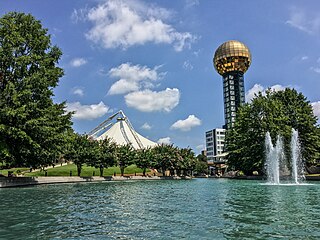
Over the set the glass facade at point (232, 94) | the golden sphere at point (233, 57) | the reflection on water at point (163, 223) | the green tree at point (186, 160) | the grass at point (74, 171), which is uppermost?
the golden sphere at point (233, 57)

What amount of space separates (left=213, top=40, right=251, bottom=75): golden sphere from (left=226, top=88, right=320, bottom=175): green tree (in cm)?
6906

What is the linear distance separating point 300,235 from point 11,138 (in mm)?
28402

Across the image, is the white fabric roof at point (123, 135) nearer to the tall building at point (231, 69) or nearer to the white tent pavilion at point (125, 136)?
the white tent pavilion at point (125, 136)

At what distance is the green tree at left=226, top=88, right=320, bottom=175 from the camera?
5050 centimetres

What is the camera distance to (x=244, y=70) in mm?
130375

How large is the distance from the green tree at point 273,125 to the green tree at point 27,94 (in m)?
31.7

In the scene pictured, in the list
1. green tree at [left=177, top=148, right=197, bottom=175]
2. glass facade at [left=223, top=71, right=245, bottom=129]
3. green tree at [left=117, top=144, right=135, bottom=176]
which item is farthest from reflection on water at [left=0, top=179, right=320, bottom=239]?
glass facade at [left=223, top=71, right=245, bottom=129]

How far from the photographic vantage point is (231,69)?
420 ft

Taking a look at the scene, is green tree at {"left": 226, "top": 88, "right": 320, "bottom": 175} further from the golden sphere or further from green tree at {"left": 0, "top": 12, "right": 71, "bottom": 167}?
the golden sphere

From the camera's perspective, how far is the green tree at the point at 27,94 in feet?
94.7

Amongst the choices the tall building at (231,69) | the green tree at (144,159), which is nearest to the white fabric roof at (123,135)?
the green tree at (144,159)

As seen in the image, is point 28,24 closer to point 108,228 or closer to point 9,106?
point 9,106

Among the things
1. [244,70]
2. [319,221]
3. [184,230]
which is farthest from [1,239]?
[244,70]

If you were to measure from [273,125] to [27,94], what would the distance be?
3592 centimetres
